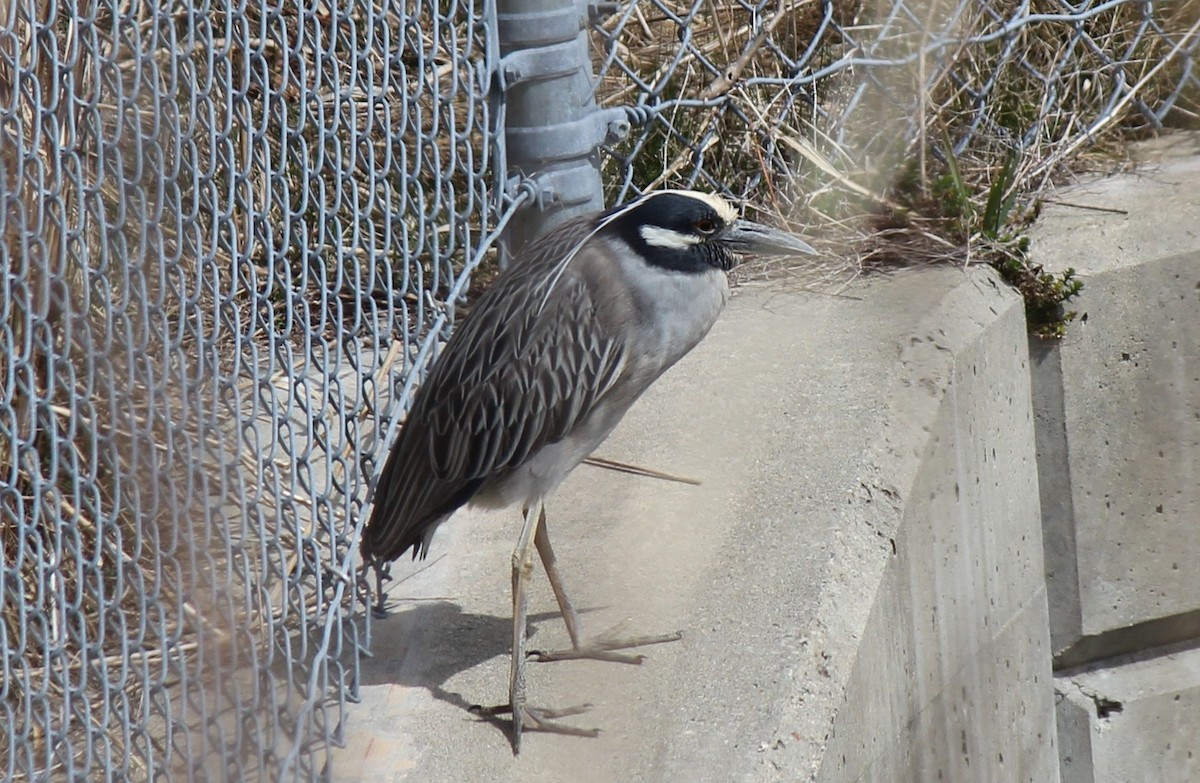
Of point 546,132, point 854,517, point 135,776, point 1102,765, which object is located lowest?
point 1102,765

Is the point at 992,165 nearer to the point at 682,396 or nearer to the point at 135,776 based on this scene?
the point at 682,396

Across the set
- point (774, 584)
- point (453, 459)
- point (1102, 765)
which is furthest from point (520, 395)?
point (1102, 765)

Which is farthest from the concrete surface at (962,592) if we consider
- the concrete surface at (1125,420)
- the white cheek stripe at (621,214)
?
the white cheek stripe at (621,214)

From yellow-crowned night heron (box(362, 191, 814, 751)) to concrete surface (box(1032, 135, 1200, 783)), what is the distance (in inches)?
53.6

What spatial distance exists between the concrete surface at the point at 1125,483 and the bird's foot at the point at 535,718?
1.87 m

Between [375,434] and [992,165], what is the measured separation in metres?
2.27

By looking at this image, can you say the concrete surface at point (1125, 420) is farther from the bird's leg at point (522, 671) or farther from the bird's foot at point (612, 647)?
the bird's leg at point (522, 671)

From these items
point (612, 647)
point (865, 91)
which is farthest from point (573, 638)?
point (865, 91)

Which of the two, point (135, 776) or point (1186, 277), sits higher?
point (1186, 277)

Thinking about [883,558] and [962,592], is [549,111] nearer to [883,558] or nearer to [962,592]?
[883,558]

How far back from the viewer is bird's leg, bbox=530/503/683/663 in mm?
2834

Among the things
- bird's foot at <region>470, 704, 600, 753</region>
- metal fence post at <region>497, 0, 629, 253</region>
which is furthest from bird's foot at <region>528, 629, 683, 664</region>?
metal fence post at <region>497, 0, 629, 253</region>

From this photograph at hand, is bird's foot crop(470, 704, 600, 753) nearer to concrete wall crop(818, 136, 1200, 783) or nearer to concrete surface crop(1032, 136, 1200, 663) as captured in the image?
concrete wall crop(818, 136, 1200, 783)

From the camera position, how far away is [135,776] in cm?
258
